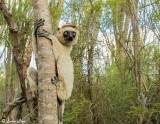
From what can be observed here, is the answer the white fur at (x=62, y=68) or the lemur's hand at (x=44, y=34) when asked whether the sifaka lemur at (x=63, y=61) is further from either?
the lemur's hand at (x=44, y=34)

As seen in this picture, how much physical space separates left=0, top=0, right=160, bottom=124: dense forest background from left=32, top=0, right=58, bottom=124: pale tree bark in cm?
293

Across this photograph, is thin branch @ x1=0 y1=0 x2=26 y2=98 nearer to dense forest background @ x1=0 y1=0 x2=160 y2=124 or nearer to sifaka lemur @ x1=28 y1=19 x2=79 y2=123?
sifaka lemur @ x1=28 y1=19 x2=79 y2=123

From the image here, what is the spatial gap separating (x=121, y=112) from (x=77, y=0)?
100 inches

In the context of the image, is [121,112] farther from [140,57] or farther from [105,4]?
[105,4]

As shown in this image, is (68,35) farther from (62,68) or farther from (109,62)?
(109,62)

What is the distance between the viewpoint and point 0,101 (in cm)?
1134

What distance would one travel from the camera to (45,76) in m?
2.83

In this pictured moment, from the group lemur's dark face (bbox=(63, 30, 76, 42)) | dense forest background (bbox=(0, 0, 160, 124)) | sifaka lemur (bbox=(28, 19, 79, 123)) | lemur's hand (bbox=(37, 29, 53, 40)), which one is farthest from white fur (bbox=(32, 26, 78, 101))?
dense forest background (bbox=(0, 0, 160, 124))

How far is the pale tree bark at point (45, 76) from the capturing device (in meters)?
2.75

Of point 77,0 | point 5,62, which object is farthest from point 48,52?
point 5,62

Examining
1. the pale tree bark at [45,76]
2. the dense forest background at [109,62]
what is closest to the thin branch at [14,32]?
the pale tree bark at [45,76]

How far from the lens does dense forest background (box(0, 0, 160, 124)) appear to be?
6.03 metres

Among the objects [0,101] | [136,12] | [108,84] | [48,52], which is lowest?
[0,101]

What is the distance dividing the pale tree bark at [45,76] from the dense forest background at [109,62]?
293cm
